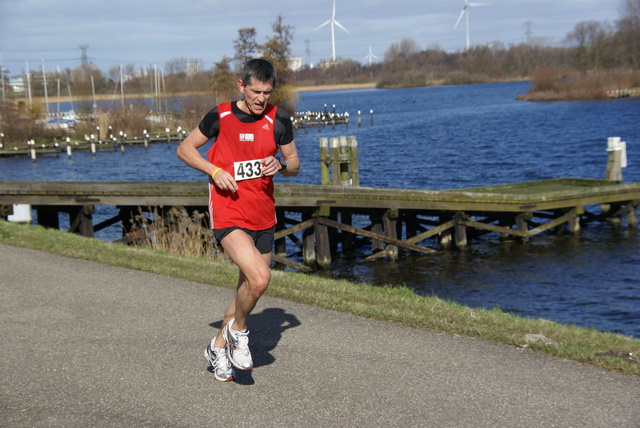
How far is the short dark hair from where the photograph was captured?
5484mm

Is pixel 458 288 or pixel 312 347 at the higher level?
pixel 312 347

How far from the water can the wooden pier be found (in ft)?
1.85

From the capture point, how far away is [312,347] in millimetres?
6695

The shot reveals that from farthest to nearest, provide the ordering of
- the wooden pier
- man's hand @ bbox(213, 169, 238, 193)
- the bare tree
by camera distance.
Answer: the bare tree
the wooden pier
man's hand @ bbox(213, 169, 238, 193)

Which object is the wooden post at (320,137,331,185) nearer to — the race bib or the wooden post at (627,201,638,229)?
the wooden post at (627,201,638,229)

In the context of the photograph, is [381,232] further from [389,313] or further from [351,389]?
[351,389]

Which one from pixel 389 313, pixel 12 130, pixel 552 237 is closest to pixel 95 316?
pixel 389 313

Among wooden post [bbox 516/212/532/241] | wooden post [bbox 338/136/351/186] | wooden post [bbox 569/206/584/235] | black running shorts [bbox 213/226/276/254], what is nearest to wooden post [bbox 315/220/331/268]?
wooden post [bbox 338/136/351/186]

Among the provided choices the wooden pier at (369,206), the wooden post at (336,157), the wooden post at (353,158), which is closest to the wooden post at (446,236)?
the wooden pier at (369,206)

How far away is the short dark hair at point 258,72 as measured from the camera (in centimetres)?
548

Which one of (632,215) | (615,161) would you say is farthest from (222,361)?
(615,161)

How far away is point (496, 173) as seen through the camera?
129ft

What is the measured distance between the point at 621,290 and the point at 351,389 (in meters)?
11.9

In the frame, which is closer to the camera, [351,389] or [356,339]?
[351,389]
